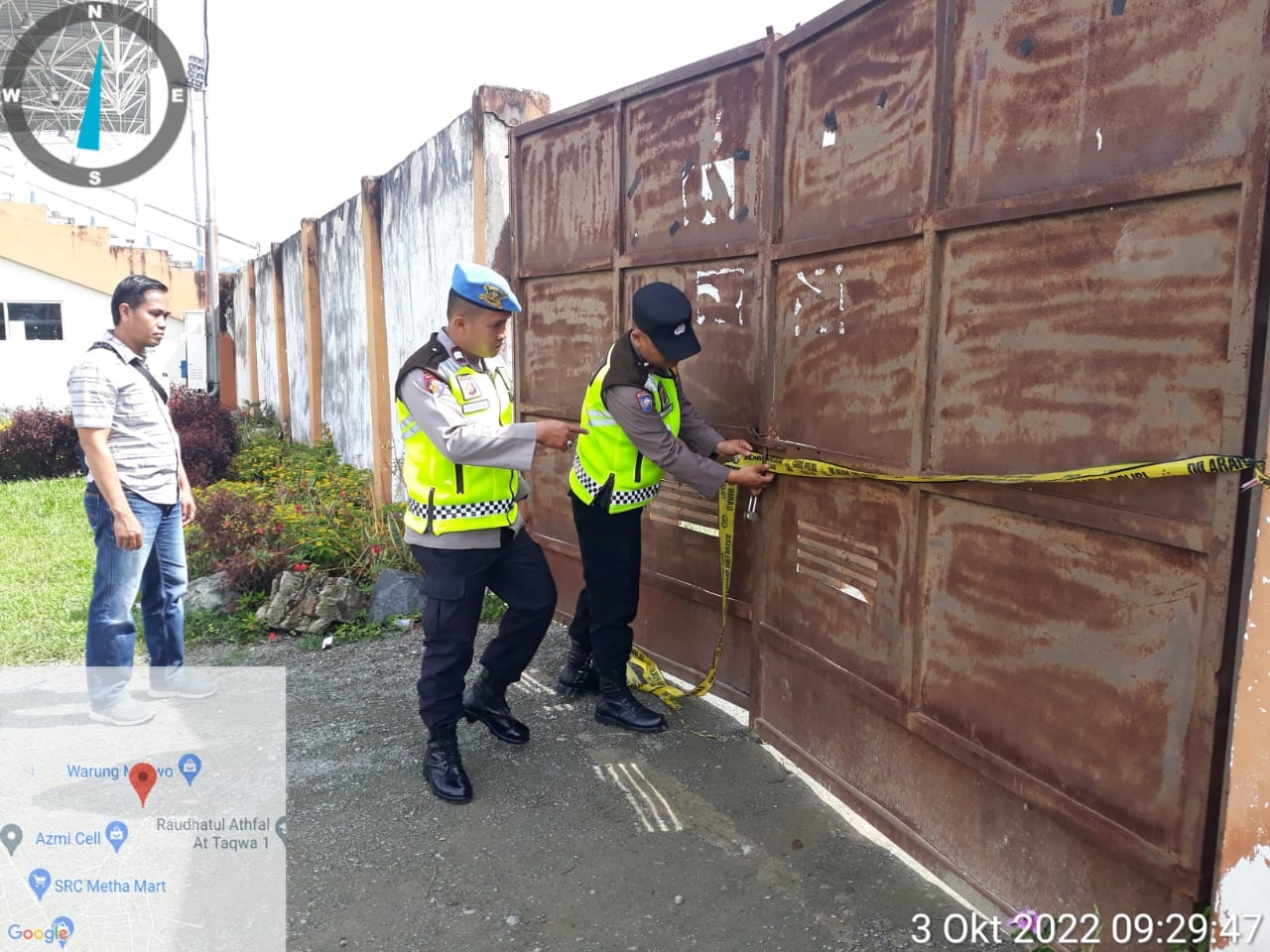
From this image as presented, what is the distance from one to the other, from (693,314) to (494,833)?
7.12ft

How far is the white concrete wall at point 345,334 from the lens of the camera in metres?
7.75

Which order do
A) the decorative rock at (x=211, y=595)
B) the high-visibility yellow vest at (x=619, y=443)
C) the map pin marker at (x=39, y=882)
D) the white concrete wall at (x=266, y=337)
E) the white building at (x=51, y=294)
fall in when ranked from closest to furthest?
the map pin marker at (x=39, y=882) → the high-visibility yellow vest at (x=619, y=443) → the decorative rock at (x=211, y=595) → the white concrete wall at (x=266, y=337) → the white building at (x=51, y=294)

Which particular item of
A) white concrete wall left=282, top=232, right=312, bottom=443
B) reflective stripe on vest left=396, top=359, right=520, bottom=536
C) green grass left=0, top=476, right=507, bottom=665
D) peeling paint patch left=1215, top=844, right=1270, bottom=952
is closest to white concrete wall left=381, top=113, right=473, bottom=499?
green grass left=0, top=476, right=507, bottom=665

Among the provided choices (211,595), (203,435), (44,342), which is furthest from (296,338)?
(44,342)

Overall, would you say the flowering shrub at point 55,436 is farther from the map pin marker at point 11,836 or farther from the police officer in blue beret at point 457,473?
the police officer in blue beret at point 457,473

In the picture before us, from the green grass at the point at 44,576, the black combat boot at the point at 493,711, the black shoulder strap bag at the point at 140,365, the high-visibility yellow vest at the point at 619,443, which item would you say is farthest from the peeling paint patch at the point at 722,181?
the green grass at the point at 44,576

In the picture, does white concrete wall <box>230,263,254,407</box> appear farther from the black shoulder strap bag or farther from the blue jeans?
the blue jeans

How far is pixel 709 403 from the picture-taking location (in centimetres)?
376

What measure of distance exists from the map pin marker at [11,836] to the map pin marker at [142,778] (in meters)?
0.35

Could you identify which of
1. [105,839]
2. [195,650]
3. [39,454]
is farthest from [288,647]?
[39,454]

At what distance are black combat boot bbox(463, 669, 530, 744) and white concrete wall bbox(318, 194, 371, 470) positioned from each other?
4.45 metres

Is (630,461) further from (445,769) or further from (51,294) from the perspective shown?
(51,294)

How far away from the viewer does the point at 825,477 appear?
3029 mm

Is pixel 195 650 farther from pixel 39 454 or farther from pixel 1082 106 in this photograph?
pixel 39 454
